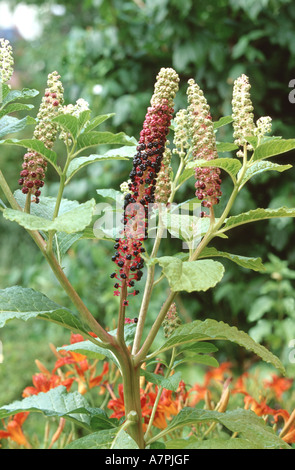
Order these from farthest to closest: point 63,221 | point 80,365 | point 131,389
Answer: point 80,365 → point 131,389 → point 63,221

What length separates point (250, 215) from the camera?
1.80 feet

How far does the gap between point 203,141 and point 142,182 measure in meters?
0.07

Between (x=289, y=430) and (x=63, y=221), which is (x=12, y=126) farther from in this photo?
(x=289, y=430)

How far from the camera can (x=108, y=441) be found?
1.71 ft

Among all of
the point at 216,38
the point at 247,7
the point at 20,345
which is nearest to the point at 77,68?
the point at 216,38

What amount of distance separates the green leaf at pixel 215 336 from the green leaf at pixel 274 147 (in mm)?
187

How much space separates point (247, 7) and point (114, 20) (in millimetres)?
583

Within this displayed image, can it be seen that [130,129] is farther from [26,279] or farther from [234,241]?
[26,279]

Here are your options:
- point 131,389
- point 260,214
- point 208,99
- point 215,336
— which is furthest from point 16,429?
point 208,99

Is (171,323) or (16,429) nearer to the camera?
(171,323)

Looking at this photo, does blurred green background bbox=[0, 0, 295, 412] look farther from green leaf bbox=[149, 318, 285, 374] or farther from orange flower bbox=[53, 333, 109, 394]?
green leaf bbox=[149, 318, 285, 374]

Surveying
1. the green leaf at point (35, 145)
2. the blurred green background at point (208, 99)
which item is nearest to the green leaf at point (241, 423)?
the green leaf at point (35, 145)

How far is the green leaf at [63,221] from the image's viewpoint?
0.45 meters

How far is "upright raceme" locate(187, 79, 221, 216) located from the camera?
0.52 metres
